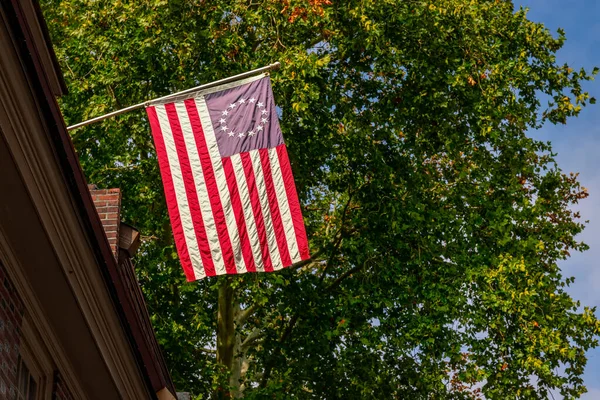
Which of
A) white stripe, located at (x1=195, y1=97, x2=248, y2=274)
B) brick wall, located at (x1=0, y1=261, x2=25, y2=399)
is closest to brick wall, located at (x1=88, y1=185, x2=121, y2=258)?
white stripe, located at (x1=195, y1=97, x2=248, y2=274)

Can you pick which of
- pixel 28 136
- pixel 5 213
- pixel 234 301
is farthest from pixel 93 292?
pixel 234 301

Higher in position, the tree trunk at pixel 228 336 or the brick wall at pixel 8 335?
the brick wall at pixel 8 335

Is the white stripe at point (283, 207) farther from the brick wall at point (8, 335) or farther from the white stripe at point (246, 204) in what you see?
the brick wall at point (8, 335)

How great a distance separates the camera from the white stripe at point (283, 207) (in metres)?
11.3

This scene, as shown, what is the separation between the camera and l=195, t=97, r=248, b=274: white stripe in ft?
36.9

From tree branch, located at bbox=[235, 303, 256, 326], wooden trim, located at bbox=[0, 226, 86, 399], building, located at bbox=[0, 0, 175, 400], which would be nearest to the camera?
building, located at bbox=[0, 0, 175, 400]

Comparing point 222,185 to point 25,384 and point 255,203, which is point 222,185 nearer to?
point 255,203

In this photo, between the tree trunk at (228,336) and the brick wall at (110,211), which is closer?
the brick wall at (110,211)

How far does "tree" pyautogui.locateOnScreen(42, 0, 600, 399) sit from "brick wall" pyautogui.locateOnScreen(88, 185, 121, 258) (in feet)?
25.3

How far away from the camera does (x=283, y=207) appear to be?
11.3m

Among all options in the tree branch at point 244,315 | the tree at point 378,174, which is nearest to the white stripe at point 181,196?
the tree at point 378,174

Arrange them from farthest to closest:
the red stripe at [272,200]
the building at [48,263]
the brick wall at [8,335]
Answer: the red stripe at [272,200] → the brick wall at [8,335] → the building at [48,263]

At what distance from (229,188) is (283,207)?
26.4 inches

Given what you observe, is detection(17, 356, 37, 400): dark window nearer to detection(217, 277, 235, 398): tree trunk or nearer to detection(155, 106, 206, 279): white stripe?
detection(155, 106, 206, 279): white stripe
